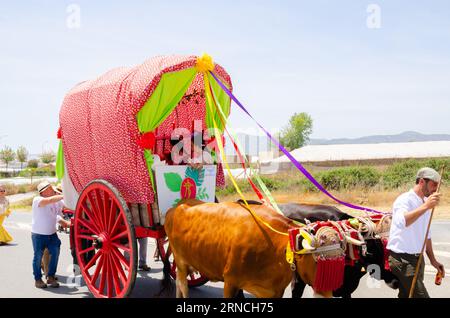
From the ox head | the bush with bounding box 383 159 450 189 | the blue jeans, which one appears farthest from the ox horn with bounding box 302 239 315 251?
the bush with bounding box 383 159 450 189

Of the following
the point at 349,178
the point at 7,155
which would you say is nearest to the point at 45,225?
the point at 349,178

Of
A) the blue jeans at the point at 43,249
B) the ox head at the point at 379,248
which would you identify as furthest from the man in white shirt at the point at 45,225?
the ox head at the point at 379,248

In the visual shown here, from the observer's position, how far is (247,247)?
5.03 m

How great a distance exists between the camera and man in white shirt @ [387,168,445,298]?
4.68 meters

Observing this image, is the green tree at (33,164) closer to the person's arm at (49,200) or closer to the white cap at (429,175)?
the person's arm at (49,200)

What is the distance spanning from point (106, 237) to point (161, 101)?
1916 millimetres

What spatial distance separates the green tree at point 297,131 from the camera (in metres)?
90.9

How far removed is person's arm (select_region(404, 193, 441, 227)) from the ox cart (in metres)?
2.63

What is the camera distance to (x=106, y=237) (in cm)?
685

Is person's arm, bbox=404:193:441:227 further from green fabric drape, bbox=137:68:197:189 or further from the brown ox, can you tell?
green fabric drape, bbox=137:68:197:189

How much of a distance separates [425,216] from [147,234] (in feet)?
11.3

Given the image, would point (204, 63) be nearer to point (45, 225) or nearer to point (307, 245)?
point (307, 245)

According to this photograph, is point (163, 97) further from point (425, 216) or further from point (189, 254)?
point (425, 216)
